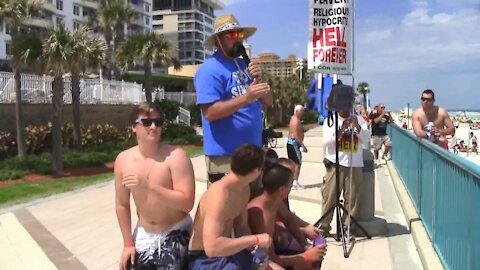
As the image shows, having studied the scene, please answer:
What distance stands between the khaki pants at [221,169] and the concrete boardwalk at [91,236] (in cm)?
222

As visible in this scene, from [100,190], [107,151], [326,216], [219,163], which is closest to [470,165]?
[219,163]

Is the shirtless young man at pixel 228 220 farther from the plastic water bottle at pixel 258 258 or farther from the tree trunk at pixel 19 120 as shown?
the tree trunk at pixel 19 120

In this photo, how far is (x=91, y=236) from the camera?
740 cm

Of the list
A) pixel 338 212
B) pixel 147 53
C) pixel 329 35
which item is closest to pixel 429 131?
pixel 329 35

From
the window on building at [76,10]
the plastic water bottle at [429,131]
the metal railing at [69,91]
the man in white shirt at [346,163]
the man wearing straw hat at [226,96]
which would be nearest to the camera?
the man wearing straw hat at [226,96]

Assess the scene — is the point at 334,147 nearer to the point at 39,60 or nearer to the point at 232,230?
the point at 232,230

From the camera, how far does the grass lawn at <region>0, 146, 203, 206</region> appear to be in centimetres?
1137

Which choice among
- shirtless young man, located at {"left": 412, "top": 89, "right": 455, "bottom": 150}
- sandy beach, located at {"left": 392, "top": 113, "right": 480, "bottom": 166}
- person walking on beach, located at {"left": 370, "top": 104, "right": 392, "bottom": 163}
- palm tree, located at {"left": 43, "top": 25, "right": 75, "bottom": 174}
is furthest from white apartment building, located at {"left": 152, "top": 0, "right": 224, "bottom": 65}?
shirtless young man, located at {"left": 412, "top": 89, "right": 455, "bottom": 150}

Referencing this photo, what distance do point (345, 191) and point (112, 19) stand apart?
36491 mm

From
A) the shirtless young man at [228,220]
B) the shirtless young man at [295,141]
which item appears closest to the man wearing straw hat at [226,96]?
the shirtless young man at [228,220]

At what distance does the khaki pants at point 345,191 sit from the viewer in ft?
20.8

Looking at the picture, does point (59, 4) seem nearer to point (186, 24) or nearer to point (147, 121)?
point (186, 24)

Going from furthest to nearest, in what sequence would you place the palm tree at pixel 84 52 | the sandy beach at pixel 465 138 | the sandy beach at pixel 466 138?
1. the sandy beach at pixel 466 138
2. the sandy beach at pixel 465 138
3. the palm tree at pixel 84 52

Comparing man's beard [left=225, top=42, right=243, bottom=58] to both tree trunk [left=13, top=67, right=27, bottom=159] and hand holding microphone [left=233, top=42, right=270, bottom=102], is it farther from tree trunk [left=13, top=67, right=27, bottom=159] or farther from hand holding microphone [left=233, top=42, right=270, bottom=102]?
tree trunk [left=13, top=67, right=27, bottom=159]
